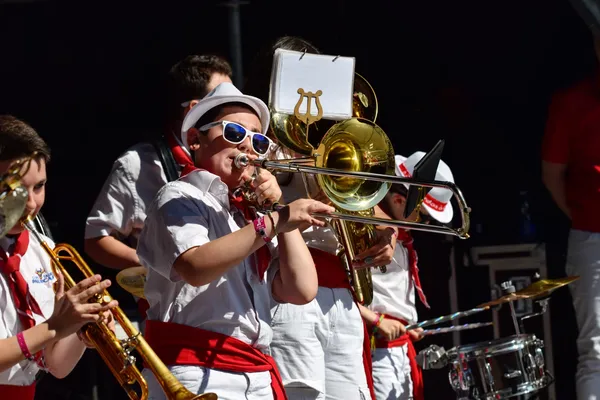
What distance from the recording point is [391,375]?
16.8 feet

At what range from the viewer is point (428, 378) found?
6527 millimetres

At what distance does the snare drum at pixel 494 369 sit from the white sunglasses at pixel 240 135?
7.38ft

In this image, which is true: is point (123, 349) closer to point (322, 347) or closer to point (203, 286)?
point (203, 286)

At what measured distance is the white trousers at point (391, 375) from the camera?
16.6ft

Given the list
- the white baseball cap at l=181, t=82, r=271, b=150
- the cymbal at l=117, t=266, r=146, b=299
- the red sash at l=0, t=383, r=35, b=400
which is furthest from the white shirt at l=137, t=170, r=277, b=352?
the cymbal at l=117, t=266, r=146, b=299

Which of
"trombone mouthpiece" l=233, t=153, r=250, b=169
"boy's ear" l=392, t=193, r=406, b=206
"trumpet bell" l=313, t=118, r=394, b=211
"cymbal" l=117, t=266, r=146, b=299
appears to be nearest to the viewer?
"trombone mouthpiece" l=233, t=153, r=250, b=169

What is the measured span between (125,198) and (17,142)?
1.42 metres

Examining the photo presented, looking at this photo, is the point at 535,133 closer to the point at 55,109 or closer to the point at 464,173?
the point at 464,173

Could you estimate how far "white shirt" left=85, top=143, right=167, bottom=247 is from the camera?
4.90 meters

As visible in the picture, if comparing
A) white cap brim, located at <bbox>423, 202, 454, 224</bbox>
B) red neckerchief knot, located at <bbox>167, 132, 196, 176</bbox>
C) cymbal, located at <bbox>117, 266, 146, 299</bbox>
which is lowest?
white cap brim, located at <bbox>423, 202, 454, 224</bbox>

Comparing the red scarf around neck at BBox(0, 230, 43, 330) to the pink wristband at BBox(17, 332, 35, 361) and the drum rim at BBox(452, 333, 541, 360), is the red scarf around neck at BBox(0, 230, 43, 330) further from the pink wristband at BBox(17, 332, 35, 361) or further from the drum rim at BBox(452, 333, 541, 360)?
the drum rim at BBox(452, 333, 541, 360)

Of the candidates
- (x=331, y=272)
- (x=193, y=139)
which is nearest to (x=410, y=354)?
(x=331, y=272)

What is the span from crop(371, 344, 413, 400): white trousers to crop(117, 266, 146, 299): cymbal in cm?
131

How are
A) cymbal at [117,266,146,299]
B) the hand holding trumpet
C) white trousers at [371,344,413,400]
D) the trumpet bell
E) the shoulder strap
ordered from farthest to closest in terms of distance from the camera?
white trousers at [371,344,413,400]
the shoulder strap
cymbal at [117,266,146,299]
the trumpet bell
the hand holding trumpet
